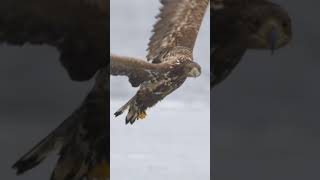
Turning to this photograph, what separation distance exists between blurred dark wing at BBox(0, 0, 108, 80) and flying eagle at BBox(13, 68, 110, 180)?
161 millimetres

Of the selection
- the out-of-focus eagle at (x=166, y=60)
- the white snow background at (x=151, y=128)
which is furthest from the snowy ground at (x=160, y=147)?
the out-of-focus eagle at (x=166, y=60)

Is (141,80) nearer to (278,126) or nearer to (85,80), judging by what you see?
(85,80)

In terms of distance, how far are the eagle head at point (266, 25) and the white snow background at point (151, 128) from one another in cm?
55

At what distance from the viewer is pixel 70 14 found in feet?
13.3

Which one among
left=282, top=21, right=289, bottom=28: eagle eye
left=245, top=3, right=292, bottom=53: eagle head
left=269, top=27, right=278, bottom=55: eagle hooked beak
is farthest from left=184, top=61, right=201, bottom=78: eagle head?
left=282, top=21, right=289, bottom=28: eagle eye

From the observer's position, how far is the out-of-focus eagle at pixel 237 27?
4.18 m

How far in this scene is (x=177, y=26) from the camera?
4.23m

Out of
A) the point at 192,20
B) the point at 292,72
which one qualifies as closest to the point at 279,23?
the point at 292,72

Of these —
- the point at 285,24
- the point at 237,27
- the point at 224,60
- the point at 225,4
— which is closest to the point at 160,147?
the point at 224,60

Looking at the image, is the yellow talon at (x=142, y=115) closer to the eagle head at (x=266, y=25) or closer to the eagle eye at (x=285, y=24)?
the eagle head at (x=266, y=25)

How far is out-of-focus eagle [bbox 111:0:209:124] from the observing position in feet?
13.6

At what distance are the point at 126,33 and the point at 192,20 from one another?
1.65ft

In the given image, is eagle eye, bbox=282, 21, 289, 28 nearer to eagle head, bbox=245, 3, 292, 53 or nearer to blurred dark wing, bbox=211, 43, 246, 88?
eagle head, bbox=245, 3, 292, 53

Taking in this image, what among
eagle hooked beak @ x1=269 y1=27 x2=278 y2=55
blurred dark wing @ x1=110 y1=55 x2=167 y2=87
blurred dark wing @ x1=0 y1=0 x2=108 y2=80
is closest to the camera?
blurred dark wing @ x1=0 y1=0 x2=108 y2=80
